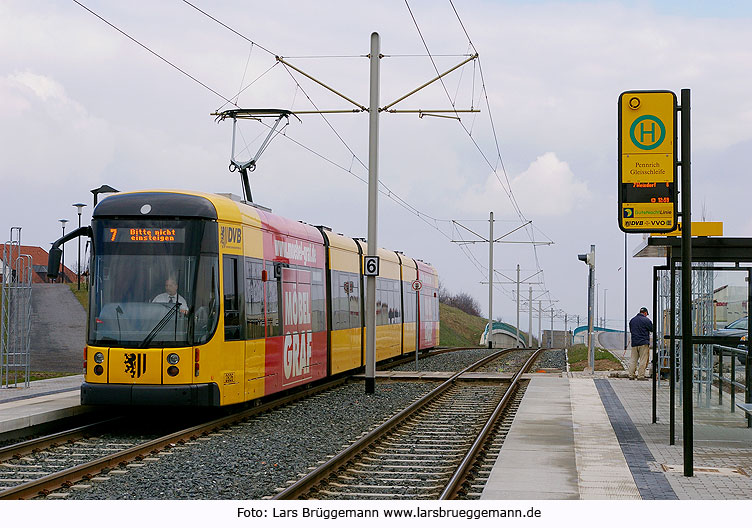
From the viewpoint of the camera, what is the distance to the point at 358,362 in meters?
24.2

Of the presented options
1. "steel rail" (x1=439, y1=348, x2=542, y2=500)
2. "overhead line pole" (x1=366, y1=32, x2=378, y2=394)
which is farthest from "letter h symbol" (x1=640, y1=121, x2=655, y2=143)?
"overhead line pole" (x1=366, y1=32, x2=378, y2=394)

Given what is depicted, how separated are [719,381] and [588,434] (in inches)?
105

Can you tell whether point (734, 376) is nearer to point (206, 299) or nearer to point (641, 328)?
point (206, 299)

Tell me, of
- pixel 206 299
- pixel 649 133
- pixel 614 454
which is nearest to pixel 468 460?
pixel 614 454

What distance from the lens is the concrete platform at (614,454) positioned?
906cm

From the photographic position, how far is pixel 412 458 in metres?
11.9

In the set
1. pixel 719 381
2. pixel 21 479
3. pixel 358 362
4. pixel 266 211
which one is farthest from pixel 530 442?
pixel 358 362

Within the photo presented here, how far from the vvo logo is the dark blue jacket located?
10.7 meters

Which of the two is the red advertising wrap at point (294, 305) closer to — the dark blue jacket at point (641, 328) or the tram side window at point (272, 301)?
the tram side window at point (272, 301)

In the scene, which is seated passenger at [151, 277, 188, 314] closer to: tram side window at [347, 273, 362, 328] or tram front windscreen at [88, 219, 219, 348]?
tram front windscreen at [88, 219, 219, 348]

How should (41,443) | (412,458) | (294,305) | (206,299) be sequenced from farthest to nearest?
(294,305) → (206,299) → (41,443) → (412,458)

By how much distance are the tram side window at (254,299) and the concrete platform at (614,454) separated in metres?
4.20

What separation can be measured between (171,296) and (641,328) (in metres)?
12.4
